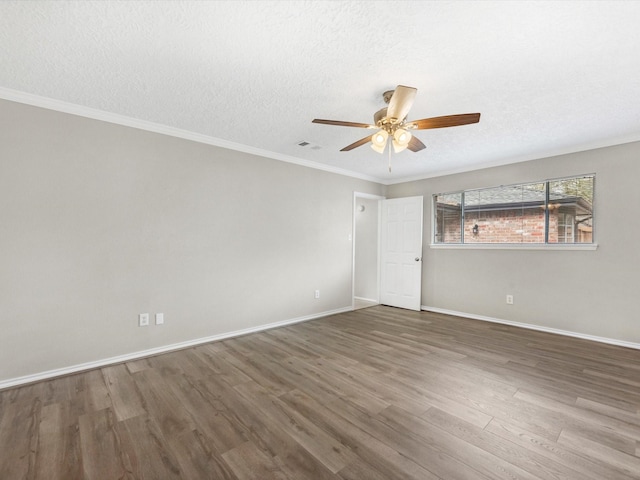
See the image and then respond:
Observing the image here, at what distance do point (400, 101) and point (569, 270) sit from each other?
3588mm

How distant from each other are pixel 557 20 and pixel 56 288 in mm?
4309

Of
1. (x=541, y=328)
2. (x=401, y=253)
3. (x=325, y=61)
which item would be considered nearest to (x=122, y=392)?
(x=325, y=61)

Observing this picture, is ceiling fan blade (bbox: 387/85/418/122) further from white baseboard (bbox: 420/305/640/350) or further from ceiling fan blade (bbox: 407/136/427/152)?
white baseboard (bbox: 420/305/640/350)

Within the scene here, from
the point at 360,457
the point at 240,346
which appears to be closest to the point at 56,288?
the point at 240,346

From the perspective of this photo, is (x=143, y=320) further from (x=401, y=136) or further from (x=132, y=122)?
(x=401, y=136)

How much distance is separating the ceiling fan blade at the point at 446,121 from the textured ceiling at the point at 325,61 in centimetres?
35

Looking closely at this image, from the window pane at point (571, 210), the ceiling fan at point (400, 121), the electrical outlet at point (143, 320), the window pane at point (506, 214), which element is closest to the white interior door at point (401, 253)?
the window pane at point (506, 214)

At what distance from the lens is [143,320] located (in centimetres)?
313

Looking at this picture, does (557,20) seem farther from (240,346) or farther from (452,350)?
(240,346)

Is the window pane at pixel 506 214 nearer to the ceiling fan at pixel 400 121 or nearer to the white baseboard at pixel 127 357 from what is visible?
the ceiling fan at pixel 400 121

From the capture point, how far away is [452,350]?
3.35 m

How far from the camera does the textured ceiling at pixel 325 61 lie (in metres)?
1.65

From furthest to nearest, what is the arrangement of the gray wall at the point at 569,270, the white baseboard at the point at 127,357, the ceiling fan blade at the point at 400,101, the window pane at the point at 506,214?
the window pane at the point at 506,214
the gray wall at the point at 569,270
the white baseboard at the point at 127,357
the ceiling fan blade at the point at 400,101

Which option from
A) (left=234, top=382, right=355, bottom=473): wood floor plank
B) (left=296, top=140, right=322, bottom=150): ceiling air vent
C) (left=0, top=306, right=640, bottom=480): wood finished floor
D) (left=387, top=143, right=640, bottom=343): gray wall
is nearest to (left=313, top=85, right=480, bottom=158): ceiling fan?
(left=296, top=140, right=322, bottom=150): ceiling air vent
